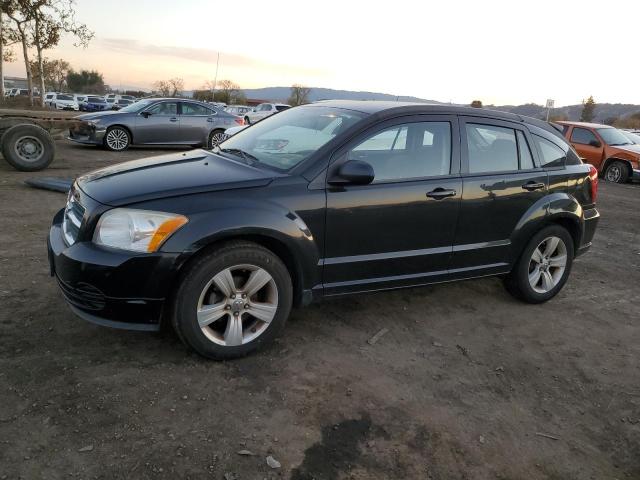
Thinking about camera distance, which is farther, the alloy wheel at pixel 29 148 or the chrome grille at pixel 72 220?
the alloy wheel at pixel 29 148

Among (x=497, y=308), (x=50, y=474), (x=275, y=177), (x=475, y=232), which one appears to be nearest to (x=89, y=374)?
(x=50, y=474)

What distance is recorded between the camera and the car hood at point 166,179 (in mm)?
3217

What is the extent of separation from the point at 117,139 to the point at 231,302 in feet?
37.0

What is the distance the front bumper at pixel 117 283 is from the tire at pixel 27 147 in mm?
7237

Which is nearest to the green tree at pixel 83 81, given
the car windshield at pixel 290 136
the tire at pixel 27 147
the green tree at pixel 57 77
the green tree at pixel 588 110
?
the green tree at pixel 57 77

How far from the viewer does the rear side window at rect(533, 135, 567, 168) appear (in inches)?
183

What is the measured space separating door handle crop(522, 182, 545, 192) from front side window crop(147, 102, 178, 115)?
446 inches

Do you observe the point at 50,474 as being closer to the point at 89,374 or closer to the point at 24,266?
the point at 89,374

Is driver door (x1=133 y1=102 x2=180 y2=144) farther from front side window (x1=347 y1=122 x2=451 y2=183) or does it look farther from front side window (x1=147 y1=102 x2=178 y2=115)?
front side window (x1=347 y1=122 x2=451 y2=183)

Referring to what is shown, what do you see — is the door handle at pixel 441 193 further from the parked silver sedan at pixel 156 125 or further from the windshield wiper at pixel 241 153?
the parked silver sedan at pixel 156 125

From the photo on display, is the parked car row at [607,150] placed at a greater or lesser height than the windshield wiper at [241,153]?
lesser

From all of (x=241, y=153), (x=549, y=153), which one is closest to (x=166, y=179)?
(x=241, y=153)

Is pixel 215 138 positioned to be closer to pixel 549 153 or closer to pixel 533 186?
pixel 549 153

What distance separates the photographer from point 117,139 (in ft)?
43.5
